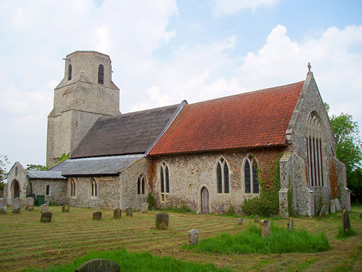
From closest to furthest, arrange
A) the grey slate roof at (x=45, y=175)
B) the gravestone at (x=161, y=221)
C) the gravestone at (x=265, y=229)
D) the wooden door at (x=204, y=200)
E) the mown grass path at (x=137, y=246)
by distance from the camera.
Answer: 1. the mown grass path at (x=137, y=246)
2. the gravestone at (x=265, y=229)
3. the gravestone at (x=161, y=221)
4. the wooden door at (x=204, y=200)
5. the grey slate roof at (x=45, y=175)

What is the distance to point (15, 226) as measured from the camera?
49.7 ft

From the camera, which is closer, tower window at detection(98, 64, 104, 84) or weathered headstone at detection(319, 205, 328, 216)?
weathered headstone at detection(319, 205, 328, 216)

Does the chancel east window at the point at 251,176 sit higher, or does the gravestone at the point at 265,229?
the chancel east window at the point at 251,176

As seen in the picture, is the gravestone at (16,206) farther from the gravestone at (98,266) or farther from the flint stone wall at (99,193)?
the gravestone at (98,266)

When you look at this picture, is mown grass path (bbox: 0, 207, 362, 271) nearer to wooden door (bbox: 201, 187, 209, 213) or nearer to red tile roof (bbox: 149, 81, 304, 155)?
red tile roof (bbox: 149, 81, 304, 155)

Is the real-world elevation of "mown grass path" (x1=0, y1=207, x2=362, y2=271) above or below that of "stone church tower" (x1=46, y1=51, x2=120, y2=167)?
below

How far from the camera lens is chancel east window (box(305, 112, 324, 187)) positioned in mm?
20781

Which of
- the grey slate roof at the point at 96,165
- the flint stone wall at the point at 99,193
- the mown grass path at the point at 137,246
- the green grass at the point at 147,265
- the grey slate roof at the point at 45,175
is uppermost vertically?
the grey slate roof at the point at 96,165

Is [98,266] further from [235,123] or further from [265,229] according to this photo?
[235,123]

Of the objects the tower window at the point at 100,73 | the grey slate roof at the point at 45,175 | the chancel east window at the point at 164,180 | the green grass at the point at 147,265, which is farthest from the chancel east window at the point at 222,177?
the tower window at the point at 100,73

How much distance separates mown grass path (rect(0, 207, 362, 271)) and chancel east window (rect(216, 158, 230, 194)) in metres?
5.25

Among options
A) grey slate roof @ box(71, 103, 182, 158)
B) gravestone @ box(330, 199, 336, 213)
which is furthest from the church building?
gravestone @ box(330, 199, 336, 213)

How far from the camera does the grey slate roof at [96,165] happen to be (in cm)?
2493

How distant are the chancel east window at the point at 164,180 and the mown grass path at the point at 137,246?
26.9 feet
